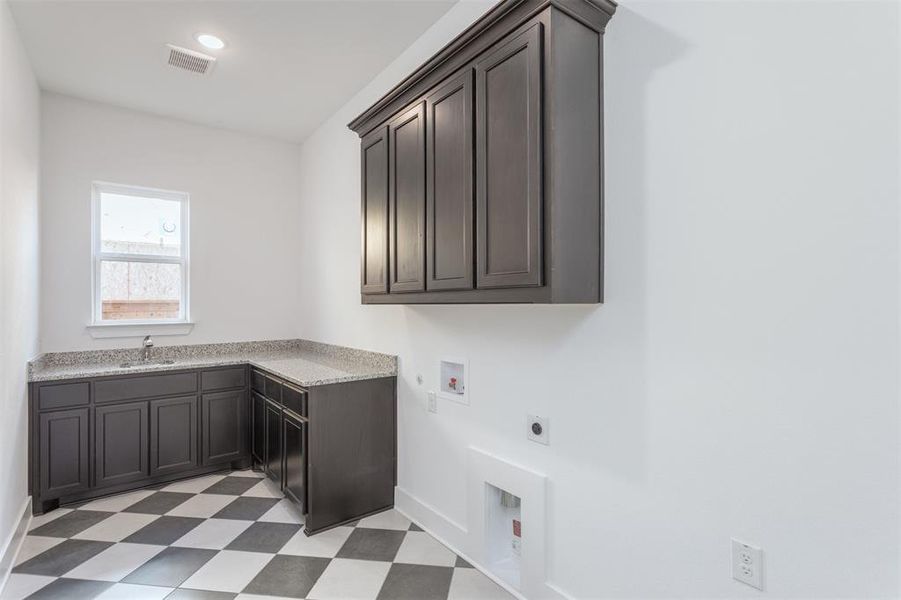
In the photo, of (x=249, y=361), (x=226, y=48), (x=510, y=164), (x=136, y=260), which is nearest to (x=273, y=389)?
(x=249, y=361)

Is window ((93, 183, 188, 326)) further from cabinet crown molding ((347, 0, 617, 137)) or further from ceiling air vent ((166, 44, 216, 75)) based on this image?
cabinet crown molding ((347, 0, 617, 137))

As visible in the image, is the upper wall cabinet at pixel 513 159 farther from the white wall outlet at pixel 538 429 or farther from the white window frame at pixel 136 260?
the white window frame at pixel 136 260

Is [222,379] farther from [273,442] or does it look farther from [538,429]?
[538,429]

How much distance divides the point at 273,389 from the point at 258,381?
41 cm

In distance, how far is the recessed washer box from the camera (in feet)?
8.22

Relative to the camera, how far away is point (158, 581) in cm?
225

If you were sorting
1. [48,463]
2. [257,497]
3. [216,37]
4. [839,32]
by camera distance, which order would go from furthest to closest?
[257,497] < [48,463] < [216,37] < [839,32]

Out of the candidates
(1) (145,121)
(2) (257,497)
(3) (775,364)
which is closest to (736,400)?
(3) (775,364)

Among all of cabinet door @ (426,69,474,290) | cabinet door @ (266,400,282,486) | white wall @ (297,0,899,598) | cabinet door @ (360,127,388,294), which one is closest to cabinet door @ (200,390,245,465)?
cabinet door @ (266,400,282,486)

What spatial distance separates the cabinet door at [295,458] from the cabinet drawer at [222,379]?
2.96ft

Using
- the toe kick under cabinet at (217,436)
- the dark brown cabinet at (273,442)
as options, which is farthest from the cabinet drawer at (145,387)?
the dark brown cabinet at (273,442)

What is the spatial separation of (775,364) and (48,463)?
393cm

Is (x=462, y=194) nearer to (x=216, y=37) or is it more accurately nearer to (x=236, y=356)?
(x=216, y=37)

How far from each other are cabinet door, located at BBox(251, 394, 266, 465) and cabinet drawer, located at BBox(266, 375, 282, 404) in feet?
0.49
